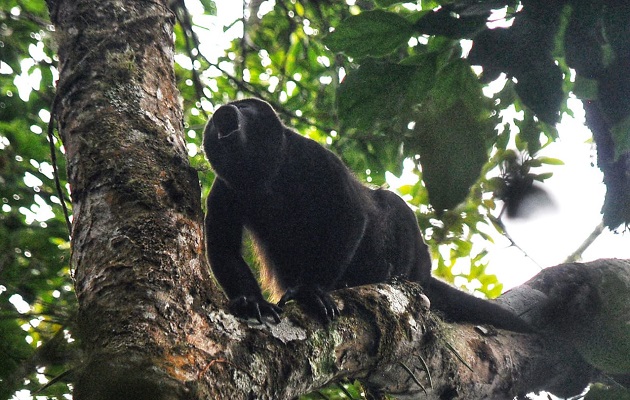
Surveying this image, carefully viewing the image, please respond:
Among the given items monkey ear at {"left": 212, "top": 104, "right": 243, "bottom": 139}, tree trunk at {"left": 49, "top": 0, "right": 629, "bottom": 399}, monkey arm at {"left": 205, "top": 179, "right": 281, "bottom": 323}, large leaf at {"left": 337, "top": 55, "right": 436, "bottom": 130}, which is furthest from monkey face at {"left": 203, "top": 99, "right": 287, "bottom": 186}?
large leaf at {"left": 337, "top": 55, "right": 436, "bottom": 130}

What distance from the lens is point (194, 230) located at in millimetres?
2057

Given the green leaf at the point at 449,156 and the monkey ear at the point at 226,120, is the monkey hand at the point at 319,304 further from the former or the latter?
the monkey ear at the point at 226,120

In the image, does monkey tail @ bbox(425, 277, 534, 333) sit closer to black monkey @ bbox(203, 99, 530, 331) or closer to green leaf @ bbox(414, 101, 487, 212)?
black monkey @ bbox(203, 99, 530, 331)

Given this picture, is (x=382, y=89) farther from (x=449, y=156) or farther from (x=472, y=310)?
(x=472, y=310)

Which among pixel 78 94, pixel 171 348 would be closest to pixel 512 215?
pixel 171 348

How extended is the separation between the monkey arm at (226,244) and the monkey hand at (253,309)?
2.16ft

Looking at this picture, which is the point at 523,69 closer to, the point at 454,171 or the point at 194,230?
the point at 454,171

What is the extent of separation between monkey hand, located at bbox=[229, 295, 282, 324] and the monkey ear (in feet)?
4.12

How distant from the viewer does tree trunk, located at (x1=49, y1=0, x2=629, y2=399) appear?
1.57 m

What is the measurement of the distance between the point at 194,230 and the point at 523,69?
1.15 meters

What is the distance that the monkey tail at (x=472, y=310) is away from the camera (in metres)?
3.37

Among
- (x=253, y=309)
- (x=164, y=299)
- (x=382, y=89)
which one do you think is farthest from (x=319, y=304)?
(x=382, y=89)

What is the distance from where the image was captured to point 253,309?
204cm

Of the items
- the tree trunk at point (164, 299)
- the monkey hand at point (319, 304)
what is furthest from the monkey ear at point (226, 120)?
the monkey hand at point (319, 304)
